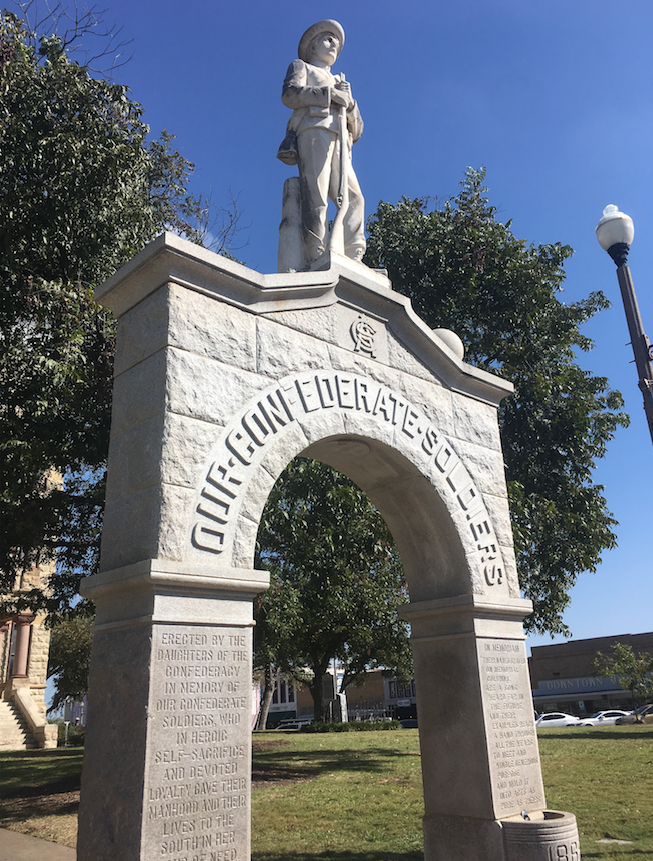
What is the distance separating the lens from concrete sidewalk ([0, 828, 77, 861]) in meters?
7.73

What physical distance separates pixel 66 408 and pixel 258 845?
613 centimetres

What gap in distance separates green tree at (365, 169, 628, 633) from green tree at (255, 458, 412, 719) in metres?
3.37

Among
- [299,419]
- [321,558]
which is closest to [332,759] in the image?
[321,558]

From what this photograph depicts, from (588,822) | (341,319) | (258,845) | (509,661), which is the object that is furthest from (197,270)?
(588,822)

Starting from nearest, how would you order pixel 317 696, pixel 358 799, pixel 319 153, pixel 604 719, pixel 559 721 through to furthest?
pixel 319 153 < pixel 358 799 < pixel 317 696 < pixel 604 719 < pixel 559 721

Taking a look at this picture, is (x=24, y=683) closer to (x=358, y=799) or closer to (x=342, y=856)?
(x=358, y=799)

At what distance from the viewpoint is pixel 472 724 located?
249 inches

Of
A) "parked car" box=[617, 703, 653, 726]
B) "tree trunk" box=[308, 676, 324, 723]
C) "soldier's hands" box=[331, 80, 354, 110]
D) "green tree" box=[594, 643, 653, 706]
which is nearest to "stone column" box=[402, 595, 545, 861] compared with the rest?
"soldier's hands" box=[331, 80, 354, 110]

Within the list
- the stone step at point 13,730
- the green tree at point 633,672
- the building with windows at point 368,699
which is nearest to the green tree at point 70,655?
the stone step at point 13,730

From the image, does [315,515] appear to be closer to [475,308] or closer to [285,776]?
[285,776]

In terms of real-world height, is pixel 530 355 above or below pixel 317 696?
above

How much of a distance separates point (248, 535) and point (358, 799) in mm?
7814

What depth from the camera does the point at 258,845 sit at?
8359 mm

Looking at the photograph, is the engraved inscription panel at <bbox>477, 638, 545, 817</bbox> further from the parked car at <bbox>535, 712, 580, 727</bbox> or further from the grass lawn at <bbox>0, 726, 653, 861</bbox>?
the parked car at <bbox>535, 712, 580, 727</bbox>
